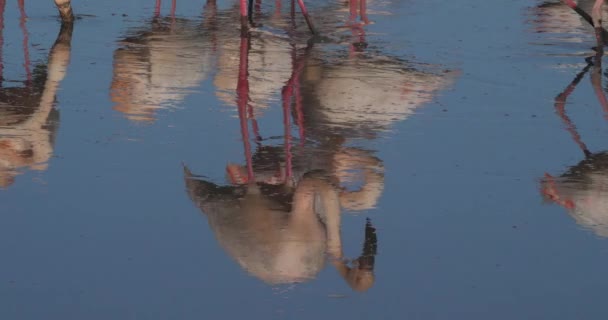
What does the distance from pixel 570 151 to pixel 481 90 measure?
1.72 meters

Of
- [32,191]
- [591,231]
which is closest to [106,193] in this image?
[32,191]

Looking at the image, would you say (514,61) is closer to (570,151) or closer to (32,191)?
(570,151)

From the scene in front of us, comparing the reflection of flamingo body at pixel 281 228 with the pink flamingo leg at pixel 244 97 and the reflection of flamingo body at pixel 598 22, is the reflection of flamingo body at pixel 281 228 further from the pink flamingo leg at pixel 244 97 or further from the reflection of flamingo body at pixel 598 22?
the reflection of flamingo body at pixel 598 22

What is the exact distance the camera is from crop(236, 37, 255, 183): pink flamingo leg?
7.82m

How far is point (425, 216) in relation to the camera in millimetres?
6844

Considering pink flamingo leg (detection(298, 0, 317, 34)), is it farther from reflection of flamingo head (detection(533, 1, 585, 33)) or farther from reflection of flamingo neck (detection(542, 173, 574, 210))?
reflection of flamingo neck (detection(542, 173, 574, 210))

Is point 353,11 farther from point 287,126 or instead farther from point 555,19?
point 287,126

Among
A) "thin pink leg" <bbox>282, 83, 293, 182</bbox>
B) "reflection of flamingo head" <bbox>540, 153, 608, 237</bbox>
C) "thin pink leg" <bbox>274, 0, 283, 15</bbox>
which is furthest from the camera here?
"thin pink leg" <bbox>274, 0, 283, 15</bbox>

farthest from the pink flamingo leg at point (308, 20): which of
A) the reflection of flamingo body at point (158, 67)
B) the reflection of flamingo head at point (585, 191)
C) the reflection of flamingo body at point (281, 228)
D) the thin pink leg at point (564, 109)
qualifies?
the reflection of flamingo body at point (281, 228)

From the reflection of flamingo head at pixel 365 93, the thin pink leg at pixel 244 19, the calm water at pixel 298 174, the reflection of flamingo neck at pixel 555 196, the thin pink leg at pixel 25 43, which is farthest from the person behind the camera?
the thin pink leg at pixel 244 19

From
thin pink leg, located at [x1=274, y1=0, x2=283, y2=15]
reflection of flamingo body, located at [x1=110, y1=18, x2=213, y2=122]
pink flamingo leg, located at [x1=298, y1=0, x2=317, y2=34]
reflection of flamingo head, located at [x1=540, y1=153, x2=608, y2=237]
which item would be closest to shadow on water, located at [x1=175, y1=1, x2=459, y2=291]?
reflection of flamingo body, located at [x1=110, y1=18, x2=213, y2=122]

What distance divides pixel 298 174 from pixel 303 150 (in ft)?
1.76

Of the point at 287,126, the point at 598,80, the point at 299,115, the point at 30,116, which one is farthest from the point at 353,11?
the point at 30,116

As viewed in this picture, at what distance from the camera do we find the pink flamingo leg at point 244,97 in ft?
25.7
